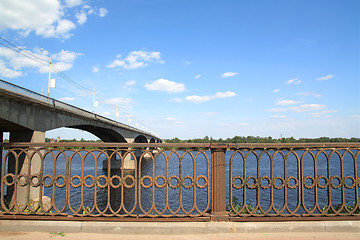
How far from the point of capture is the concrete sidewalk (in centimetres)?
316

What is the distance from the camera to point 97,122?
85.7 feet

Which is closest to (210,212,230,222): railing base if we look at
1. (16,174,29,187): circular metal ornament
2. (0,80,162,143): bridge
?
(16,174,29,187): circular metal ornament

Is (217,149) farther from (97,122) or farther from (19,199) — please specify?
(97,122)

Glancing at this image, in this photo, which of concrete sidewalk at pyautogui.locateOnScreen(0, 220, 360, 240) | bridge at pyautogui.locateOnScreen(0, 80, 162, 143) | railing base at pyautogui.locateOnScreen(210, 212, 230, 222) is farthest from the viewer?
bridge at pyautogui.locateOnScreen(0, 80, 162, 143)

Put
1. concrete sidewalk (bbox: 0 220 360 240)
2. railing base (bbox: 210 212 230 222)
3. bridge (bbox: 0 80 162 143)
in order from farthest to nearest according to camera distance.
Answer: bridge (bbox: 0 80 162 143)
railing base (bbox: 210 212 230 222)
concrete sidewalk (bbox: 0 220 360 240)

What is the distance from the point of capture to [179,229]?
10.5 ft

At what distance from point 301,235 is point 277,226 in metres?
0.32

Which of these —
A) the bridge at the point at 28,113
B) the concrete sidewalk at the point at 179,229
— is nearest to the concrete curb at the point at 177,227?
the concrete sidewalk at the point at 179,229

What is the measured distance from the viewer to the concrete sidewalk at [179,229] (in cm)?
316

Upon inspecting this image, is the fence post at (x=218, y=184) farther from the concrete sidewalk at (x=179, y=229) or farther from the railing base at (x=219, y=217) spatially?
the concrete sidewalk at (x=179, y=229)

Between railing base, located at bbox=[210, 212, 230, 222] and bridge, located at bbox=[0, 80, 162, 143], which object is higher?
bridge, located at bbox=[0, 80, 162, 143]

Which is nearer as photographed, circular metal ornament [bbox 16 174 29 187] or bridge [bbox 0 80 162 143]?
circular metal ornament [bbox 16 174 29 187]

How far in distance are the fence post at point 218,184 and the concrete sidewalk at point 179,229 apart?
0.41 feet

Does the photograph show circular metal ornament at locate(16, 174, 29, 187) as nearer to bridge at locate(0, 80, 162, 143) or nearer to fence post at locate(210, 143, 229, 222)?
fence post at locate(210, 143, 229, 222)
